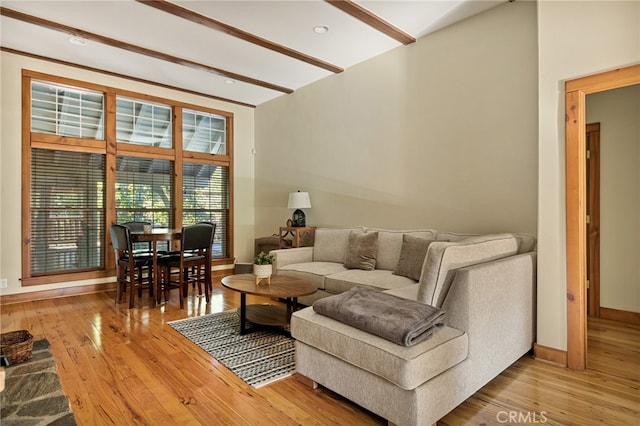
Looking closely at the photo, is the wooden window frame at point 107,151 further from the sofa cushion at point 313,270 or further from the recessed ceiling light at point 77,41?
the sofa cushion at point 313,270

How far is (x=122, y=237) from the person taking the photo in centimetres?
407

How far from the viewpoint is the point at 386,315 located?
189cm

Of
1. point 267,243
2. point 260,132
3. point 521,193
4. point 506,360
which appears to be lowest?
point 506,360

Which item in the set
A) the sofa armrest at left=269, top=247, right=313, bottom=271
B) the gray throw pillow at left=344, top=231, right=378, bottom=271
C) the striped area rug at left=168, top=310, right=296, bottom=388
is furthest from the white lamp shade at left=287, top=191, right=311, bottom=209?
the striped area rug at left=168, top=310, right=296, bottom=388

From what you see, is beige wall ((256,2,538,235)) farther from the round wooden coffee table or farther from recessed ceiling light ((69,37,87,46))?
recessed ceiling light ((69,37,87,46))

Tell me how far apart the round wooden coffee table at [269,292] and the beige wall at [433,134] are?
156cm

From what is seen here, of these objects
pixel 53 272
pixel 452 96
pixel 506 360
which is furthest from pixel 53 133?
pixel 506 360

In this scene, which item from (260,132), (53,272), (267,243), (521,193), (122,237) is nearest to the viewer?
(521,193)

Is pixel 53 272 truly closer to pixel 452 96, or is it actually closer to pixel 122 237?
pixel 122 237

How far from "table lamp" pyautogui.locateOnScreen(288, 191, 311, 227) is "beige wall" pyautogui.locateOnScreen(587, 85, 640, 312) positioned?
11.0 ft

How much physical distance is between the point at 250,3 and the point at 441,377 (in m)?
3.30

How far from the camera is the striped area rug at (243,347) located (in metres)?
2.44

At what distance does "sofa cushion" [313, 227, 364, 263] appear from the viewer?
13.8 ft

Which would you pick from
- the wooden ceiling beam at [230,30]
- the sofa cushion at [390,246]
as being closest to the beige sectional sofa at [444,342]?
the sofa cushion at [390,246]
